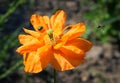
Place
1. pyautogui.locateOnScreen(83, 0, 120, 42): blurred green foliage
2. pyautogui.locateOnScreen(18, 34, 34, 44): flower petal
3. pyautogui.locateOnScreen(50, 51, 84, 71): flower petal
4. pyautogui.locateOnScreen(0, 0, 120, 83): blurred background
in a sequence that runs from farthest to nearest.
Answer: pyautogui.locateOnScreen(83, 0, 120, 42): blurred green foliage, pyautogui.locateOnScreen(0, 0, 120, 83): blurred background, pyautogui.locateOnScreen(18, 34, 34, 44): flower petal, pyautogui.locateOnScreen(50, 51, 84, 71): flower petal

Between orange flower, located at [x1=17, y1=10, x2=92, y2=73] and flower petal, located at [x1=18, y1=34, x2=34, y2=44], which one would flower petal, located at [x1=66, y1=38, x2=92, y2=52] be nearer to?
orange flower, located at [x1=17, y1=10, x2=92, y2=73]

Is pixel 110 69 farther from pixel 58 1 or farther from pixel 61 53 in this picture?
pixel 61 53

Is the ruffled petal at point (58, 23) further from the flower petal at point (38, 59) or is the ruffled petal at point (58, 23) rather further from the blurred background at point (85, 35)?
the blurred background at point (85, 35)

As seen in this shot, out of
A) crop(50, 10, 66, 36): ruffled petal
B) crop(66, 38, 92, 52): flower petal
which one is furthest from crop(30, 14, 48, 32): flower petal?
crop(66, 38, 92, 52): flower petal

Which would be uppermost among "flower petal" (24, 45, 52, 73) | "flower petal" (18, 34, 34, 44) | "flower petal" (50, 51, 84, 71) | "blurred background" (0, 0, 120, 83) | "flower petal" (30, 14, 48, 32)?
"flower petal" (30, 14, 48, 32)

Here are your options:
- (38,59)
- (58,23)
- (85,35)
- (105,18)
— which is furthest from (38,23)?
(105,18)

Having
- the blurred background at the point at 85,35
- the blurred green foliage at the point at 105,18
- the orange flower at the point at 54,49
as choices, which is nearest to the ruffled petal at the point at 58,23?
the orange flower at the point at 54,49

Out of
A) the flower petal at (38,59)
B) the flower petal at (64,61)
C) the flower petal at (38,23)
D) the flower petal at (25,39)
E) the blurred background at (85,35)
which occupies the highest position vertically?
the flower petal at (38,23)

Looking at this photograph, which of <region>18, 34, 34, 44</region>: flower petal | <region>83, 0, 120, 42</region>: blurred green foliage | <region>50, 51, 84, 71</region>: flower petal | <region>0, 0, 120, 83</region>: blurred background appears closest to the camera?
<region>50, 51, 84, 71</region>: flower petal
